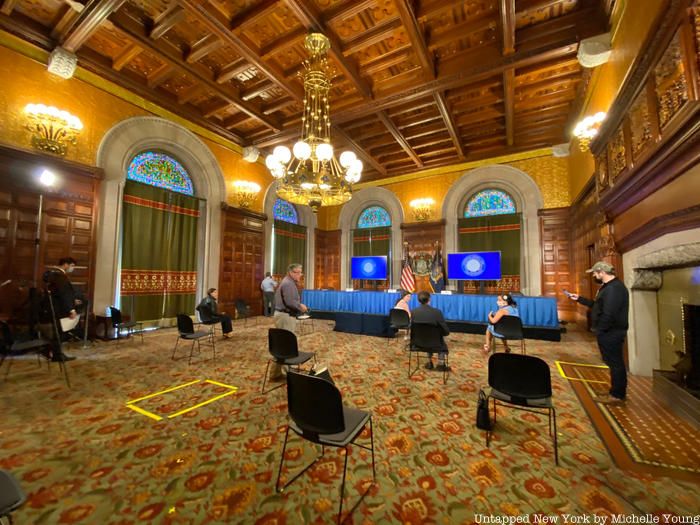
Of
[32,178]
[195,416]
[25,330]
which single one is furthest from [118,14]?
[195,416]

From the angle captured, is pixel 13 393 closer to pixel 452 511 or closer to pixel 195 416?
pixel 195 416

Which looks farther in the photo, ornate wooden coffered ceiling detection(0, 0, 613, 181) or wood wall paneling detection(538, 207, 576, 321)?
wood wall paneling detection(538, 207, 576, 321)

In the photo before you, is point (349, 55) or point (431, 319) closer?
point (431, 319)

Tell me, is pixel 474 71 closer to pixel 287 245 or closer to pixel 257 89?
pixel 257 89

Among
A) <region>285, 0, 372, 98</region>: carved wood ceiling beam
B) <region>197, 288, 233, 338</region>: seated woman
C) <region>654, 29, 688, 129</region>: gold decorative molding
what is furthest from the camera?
<region>197, 288, 233, 338</region>: seated woman

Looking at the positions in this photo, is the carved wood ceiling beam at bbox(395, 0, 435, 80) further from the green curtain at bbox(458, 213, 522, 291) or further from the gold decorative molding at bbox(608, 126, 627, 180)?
the green curtain at bbox(458, 213, 522, 291)

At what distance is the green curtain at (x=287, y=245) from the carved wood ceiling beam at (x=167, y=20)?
5.96 m

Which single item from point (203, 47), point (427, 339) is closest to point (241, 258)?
point (203, 47)

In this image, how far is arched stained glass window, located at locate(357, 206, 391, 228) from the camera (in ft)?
38.3

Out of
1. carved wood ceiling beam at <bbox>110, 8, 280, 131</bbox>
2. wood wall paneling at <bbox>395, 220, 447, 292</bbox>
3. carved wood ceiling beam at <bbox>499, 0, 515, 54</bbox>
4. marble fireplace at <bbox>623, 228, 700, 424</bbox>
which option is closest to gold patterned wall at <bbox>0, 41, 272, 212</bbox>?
carved wood ceiling beam at <bbox>110, 8, 280, 131</bbox>

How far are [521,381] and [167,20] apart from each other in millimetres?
7008

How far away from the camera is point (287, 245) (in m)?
10.7

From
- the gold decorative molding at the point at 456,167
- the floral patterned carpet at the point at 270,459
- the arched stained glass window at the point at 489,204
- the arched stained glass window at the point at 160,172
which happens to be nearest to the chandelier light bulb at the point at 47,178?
the arched stained glass window at the point at 160,172

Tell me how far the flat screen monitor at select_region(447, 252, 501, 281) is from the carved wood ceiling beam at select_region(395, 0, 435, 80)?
18.9ft
